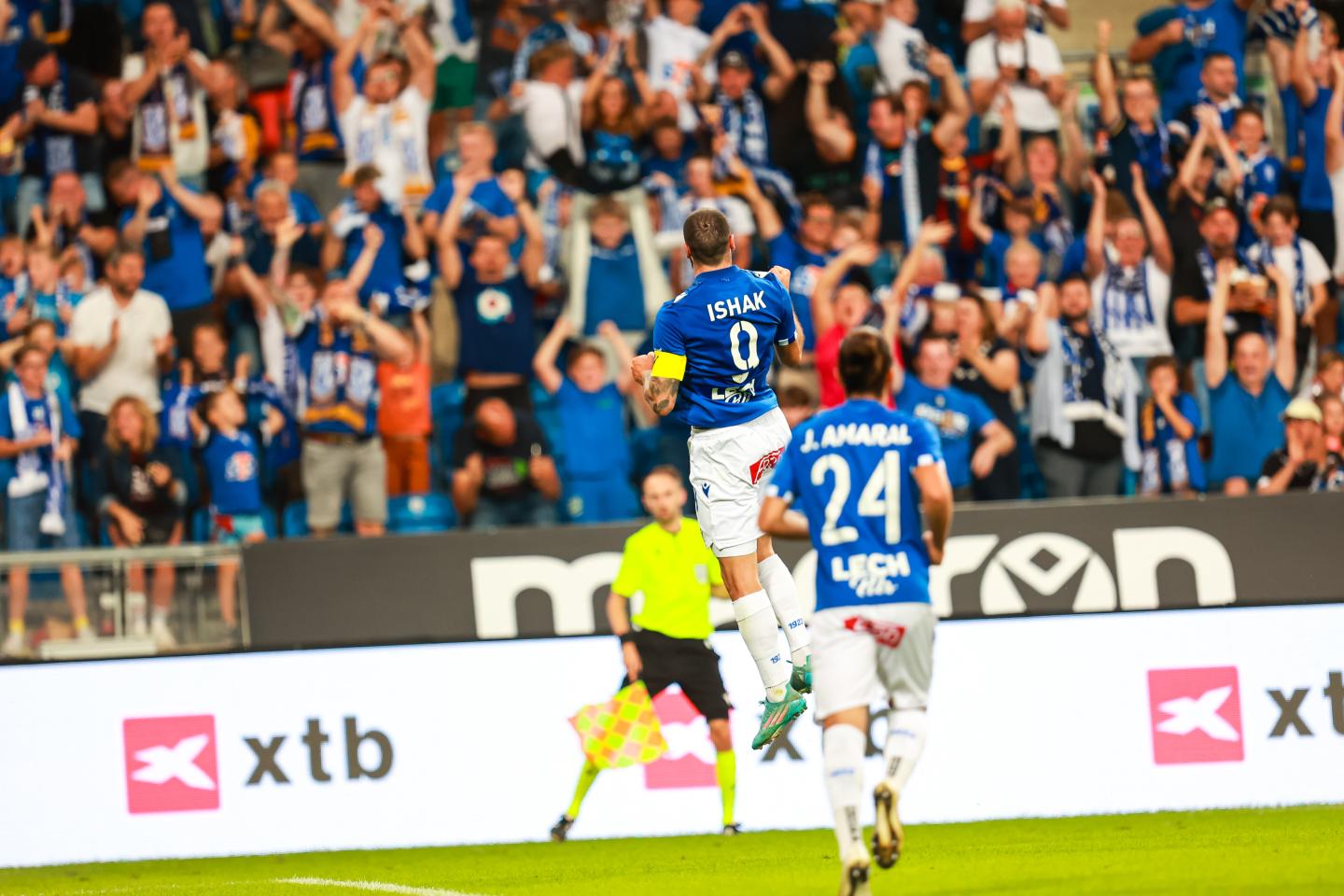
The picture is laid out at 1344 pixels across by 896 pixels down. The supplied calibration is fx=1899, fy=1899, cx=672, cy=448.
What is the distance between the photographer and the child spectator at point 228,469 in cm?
1476

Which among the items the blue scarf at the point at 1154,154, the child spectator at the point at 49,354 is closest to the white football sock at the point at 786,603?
the child spectator at the point at 49,354

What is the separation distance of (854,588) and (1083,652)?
506 cm

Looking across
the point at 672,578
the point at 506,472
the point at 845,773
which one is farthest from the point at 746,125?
the point at 845,773

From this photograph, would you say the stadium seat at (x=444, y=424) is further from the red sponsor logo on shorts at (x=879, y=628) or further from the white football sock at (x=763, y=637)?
the red sponsor logo on shorts at (x=879, y=628)

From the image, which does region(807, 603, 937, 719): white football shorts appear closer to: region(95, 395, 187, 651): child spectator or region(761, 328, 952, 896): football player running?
region(761, 328, 952, 896): football player running

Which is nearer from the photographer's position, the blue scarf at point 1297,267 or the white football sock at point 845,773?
the white football sock at point 845,773

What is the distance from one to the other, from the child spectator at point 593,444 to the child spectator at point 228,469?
2451 mm

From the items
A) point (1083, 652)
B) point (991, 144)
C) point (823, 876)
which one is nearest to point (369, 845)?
point (823, 876)

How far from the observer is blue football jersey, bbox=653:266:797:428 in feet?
28.7

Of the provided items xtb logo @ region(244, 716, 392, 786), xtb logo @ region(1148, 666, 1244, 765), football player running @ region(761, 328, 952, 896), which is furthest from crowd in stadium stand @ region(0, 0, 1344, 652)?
football player running @ region(761, 328, 952, 896)

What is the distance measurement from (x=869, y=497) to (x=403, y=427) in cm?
836

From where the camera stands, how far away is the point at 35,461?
14.8 meters

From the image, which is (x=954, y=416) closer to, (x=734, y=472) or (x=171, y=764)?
(x=734, y=472)

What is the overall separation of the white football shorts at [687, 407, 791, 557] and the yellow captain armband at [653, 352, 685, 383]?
439mm
